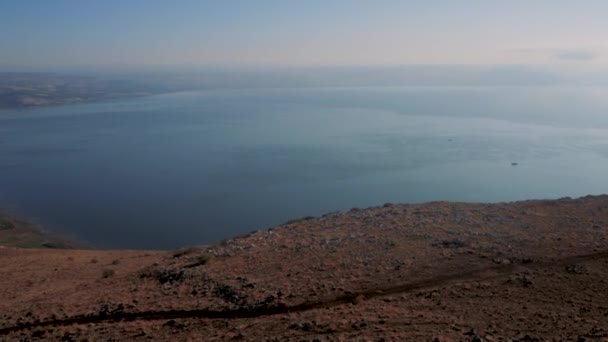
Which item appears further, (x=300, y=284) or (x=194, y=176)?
(x=194, y=176)

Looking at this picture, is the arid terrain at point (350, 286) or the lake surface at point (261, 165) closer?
the arid terrain at point (350, 286)

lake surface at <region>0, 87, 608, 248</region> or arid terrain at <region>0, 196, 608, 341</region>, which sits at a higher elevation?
arid terrain at <region>0, 196, 608, 341</region>

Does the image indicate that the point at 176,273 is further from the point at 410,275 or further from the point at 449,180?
the point at 449,180

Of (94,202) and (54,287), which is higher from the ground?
(54,287)

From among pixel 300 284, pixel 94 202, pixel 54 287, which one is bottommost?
pixel 94 202

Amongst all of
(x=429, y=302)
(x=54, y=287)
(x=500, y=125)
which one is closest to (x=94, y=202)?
(x=54, y=287)

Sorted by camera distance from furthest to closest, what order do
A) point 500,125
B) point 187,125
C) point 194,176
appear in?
point 187,125 < point 500,125 < point 194,176

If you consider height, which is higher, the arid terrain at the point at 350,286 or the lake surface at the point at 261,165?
the arid terrain at the point at 350,286
